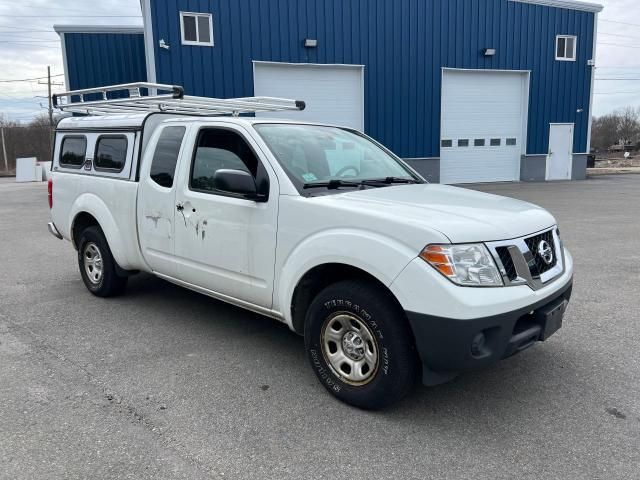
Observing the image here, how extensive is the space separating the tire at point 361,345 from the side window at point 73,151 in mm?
3707

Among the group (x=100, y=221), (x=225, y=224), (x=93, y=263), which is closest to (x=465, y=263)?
(x=225, y=224)

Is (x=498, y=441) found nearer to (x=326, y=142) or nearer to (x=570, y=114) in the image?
(x=326, y=142)

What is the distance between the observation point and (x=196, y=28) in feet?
54.5

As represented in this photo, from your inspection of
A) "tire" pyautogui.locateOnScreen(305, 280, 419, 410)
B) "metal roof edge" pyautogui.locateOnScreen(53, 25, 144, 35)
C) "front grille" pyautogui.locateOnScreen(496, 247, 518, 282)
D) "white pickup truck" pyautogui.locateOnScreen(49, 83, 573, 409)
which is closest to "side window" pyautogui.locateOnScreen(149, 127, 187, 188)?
"white pickup truck" pyautogui.locateOnScreen(49, 83, 573, 409)

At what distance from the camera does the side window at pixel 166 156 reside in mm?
4496

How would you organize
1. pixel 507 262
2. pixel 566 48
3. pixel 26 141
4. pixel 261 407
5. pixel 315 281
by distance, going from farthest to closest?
1. pixel 26 141
2. pixel 566 48
3. pixel 315 281
4. pixel 261 407
5. pixel 507 262

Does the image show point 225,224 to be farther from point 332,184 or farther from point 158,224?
point 158,224

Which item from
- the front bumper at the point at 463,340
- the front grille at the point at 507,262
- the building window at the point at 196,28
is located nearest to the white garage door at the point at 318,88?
the building window at the point at 196,28

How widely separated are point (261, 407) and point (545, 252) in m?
2.04

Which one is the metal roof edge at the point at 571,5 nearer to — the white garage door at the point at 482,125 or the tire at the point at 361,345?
the white garage door at the point at 482,125

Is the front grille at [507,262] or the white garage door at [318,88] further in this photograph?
the white garage door at [318,88]

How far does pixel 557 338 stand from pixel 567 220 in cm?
756

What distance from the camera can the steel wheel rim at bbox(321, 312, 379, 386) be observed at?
123 inches

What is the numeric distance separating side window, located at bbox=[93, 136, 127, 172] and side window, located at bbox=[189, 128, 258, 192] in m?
1.18
